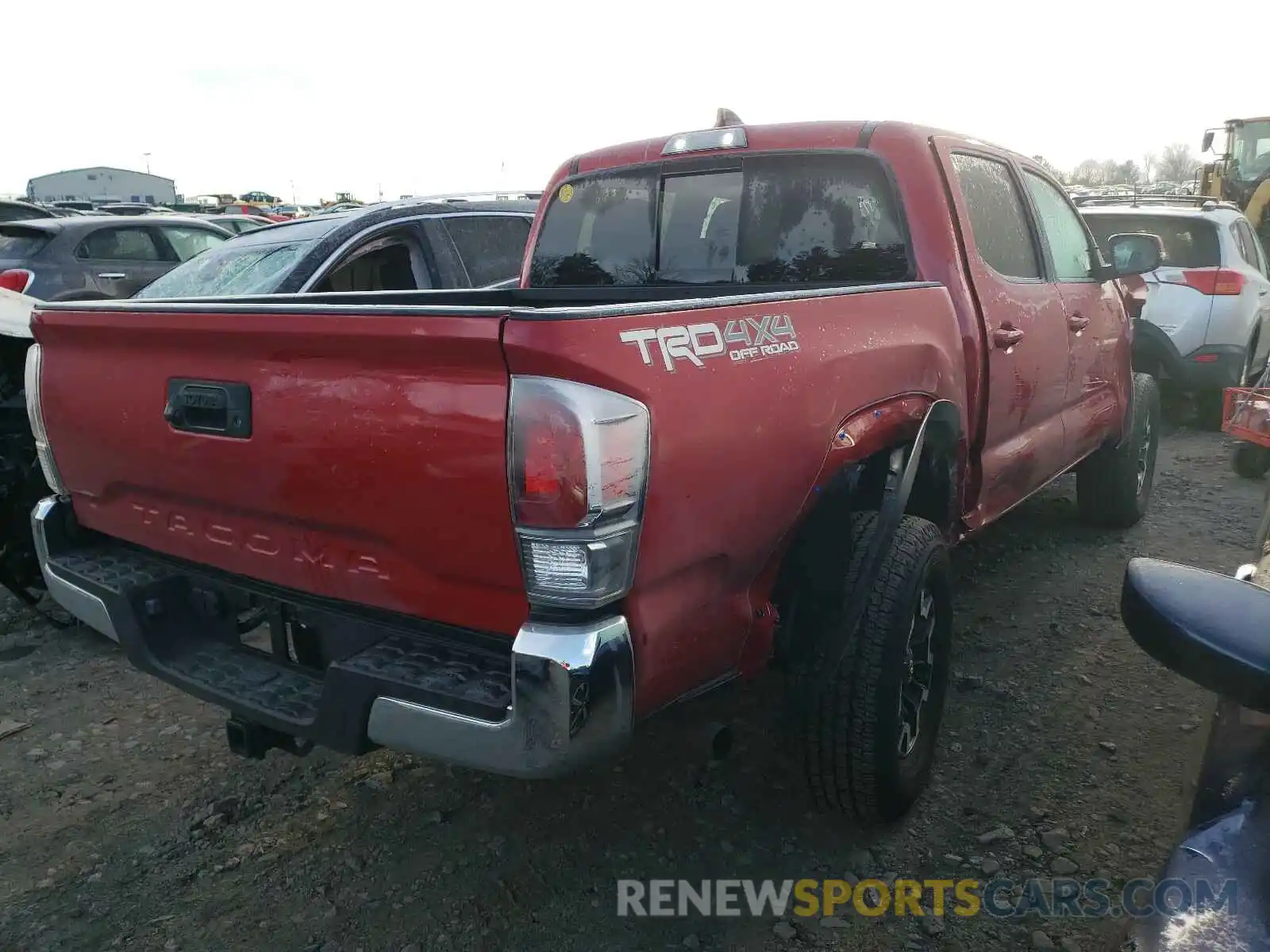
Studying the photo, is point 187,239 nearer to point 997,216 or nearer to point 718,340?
point 997,216

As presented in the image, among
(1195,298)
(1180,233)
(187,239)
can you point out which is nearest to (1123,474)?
(1195,298)

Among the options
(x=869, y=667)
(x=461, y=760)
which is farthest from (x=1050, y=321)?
(x=461, y=760)

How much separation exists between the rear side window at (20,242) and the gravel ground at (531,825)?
6.34 metres

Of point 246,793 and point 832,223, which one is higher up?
point 832,223

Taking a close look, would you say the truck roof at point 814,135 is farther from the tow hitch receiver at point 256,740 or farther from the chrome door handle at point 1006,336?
the tow hitch receiver at point 256,740

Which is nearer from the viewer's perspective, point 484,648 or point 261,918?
point 484,648

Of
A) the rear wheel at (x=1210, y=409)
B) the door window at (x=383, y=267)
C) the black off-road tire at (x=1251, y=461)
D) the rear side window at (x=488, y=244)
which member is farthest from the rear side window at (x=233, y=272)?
the rear wheel at (x=1210, y=409)

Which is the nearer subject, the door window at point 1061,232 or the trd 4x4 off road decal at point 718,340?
the trd 4x4 off road decal at point 718,340

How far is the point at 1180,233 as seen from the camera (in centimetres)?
787

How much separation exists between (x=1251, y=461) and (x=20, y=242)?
10387 mm

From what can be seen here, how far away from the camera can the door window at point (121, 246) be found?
29.3 ft

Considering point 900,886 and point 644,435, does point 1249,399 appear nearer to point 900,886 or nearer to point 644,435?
point 900,886

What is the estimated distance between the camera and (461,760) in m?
1.85

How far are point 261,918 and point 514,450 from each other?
1535 mm
